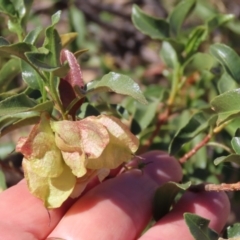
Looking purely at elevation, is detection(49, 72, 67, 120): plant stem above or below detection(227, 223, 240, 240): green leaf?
above

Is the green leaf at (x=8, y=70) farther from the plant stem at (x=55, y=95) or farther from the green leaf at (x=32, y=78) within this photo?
the plant stem at (x=55, y=95)

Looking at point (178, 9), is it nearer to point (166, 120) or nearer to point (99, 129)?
point (166, 120)

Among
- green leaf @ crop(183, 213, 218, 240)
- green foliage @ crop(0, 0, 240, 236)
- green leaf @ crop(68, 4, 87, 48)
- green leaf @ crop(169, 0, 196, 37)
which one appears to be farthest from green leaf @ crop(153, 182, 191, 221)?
green leaf @ crop(68, 4, 87, 48)

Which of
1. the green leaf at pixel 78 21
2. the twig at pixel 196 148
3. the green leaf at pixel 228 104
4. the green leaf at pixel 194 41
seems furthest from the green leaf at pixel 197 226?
the green leaf at pixel 78 21

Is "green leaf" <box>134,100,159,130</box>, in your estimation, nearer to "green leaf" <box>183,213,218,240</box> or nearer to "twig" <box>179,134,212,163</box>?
"twig" <box>179,134,212,163</box>

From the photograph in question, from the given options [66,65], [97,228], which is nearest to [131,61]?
[97,228]

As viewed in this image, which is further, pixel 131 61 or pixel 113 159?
pixel 131 61

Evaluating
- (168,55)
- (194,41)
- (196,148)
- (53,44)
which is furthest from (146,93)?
(53,44)
